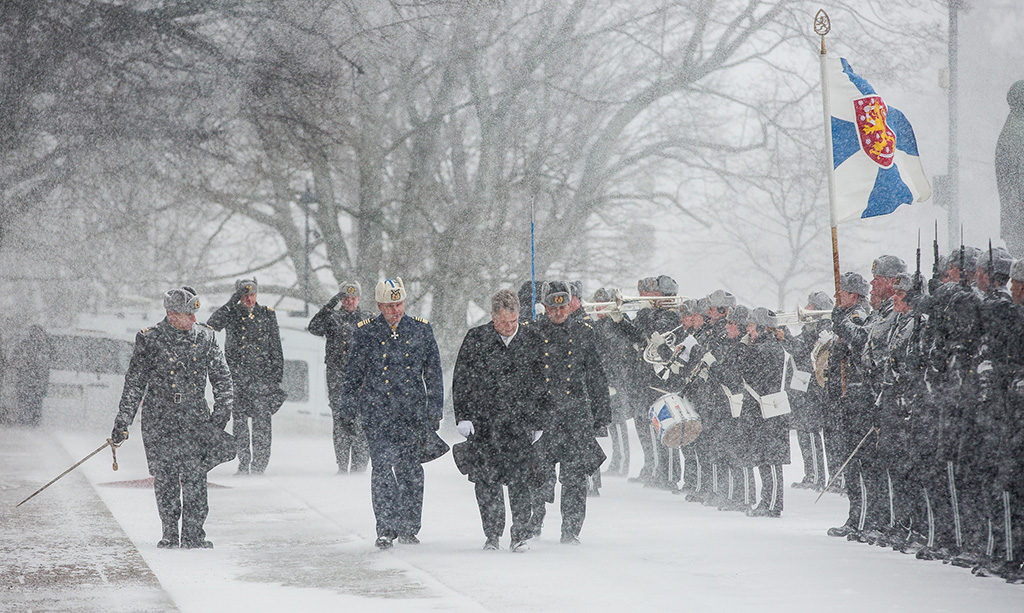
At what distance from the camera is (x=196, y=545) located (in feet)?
29.9

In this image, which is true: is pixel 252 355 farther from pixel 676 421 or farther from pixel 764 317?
pixel 764 317

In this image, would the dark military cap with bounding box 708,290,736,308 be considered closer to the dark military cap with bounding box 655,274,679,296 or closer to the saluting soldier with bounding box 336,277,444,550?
the dark military cap with bounding box 655,274,679,296

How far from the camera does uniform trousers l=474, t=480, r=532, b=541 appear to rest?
29.2 ft

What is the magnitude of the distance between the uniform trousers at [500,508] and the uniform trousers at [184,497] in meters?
1.84

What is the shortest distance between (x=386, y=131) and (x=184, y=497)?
1617 centimetres

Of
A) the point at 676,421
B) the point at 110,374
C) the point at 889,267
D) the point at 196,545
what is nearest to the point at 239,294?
the point at 676,421

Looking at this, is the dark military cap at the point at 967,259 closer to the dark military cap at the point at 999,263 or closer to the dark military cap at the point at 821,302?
the dark military cap at the point at 999,263

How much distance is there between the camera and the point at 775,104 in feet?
93.8

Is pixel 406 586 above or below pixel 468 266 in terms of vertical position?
below

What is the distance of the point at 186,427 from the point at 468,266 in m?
15.2

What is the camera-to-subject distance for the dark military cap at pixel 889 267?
29.3 ft

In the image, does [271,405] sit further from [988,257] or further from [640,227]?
[640,227]

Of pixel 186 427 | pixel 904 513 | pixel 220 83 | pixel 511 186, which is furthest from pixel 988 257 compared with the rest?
pixel 511 186

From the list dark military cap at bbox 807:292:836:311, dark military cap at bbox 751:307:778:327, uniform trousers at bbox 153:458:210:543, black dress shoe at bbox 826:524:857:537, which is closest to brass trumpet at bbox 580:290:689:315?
dark military cap at bbox 807:292:836:311
